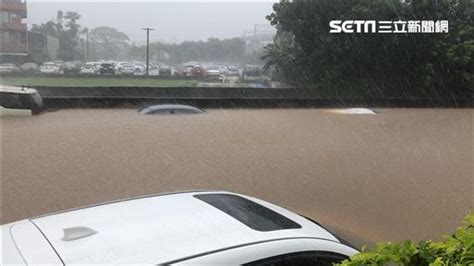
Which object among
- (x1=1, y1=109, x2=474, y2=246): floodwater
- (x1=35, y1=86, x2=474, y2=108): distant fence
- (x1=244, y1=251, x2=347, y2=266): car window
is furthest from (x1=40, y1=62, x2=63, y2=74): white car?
(x1=244, y1=251, x2=347, y2=266): car window

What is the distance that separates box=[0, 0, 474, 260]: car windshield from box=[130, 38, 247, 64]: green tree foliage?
30 millimetres

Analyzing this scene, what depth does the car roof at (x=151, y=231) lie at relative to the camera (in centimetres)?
143

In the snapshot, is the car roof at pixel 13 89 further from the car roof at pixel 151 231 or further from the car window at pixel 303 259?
the car window at pixel 303 259

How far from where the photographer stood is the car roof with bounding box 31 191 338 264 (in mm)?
1429

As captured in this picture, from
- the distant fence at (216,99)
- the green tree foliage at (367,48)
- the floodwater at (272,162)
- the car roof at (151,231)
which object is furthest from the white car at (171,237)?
the distant fence at (216,99)

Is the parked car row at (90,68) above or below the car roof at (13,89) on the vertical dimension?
above

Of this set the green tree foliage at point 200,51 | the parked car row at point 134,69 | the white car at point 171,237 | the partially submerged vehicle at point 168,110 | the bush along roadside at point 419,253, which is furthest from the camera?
the partially submerged vehicle at point 168,110

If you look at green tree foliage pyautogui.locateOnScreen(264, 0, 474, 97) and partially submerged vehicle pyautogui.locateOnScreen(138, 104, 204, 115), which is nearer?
green tree foliage pyautogui.locateOnScreen(264, 0, 474, 97)

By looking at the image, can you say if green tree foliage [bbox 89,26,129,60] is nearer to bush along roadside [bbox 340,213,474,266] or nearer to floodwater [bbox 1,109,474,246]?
floodwater [bbox 1,109,474,246]

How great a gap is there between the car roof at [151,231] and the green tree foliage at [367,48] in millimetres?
6030

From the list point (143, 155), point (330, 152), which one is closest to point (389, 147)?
point (330, 152)

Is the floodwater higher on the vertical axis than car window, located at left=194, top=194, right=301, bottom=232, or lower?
lower

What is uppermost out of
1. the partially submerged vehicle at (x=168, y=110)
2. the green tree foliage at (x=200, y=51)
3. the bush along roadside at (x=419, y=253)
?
the green tree foliage at (x=200, y=51)

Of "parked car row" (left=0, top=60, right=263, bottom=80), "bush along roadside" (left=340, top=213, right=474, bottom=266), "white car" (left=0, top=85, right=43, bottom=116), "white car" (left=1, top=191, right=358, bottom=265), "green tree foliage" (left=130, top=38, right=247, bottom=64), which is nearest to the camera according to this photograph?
"bush along roadside" (left=340, top=213, right=474, bottom=266)
